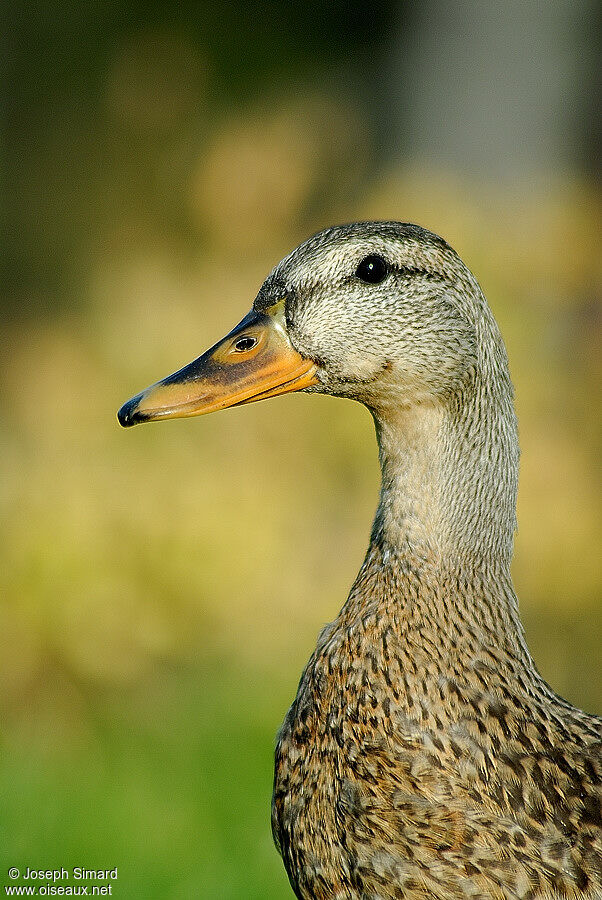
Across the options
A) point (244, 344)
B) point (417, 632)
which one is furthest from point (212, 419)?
point (417, 632)

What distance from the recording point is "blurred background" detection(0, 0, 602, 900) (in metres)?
4.38

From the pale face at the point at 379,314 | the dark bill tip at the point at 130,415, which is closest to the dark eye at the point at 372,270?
the pale face at the point at 379,314

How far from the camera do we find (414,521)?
7.43 ft

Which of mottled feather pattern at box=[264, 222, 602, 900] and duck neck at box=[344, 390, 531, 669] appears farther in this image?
duck neck at box=[344, 390, 531, 669]

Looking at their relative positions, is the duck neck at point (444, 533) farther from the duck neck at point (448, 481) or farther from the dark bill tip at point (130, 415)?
the dark bill tip at point (130, 415)

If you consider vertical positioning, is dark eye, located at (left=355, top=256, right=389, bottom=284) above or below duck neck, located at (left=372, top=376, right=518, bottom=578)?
above

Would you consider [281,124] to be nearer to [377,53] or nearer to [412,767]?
[377,53]

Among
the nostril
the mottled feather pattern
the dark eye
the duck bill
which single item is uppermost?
the dark eye

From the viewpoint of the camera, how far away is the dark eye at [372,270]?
220 centimetres

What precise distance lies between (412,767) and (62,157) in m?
6.84

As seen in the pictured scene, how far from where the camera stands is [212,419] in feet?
18.1

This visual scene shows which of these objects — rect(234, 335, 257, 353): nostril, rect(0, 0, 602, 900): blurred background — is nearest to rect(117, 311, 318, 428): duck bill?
rect(234, 335, 257, 353): nostril

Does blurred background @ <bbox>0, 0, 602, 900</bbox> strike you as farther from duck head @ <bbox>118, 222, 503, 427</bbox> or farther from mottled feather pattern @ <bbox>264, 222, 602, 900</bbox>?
duck head @ <bbox>118, 222, 503, 427</bbox>

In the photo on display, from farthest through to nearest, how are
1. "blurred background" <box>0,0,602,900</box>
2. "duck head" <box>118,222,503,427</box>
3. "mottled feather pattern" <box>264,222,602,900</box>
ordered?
"blurred background" <box>0,0,602,900</box> → "duck head" <box>118,222,503,427</box> → "mottled feather pattern" <box>264,222,602,900</box>
